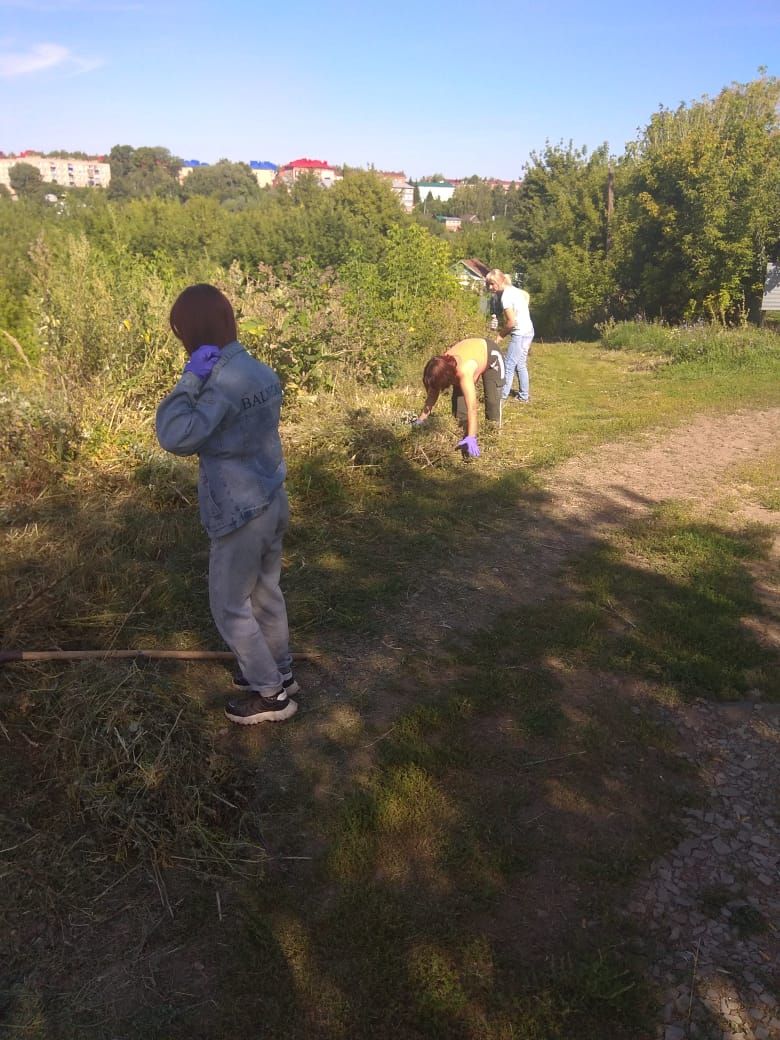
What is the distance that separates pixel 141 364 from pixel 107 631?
13.4ft

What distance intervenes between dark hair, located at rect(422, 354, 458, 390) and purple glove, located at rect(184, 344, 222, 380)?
4549 millimetres

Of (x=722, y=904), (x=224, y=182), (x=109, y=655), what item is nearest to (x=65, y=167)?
(x=224, y=182)

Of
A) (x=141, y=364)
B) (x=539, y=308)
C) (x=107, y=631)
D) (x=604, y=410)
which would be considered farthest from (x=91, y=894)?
(x=539, y=308)

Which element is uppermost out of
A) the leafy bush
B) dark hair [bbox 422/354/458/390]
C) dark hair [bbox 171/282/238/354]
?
dark hair [bbox 171/282/238/354]

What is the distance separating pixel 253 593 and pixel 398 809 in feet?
3.53

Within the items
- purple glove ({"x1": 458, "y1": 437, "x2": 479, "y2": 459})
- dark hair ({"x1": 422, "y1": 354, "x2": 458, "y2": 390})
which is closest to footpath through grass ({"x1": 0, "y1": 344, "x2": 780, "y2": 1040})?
purple glove ({"x1": 458, "y1": 437, "x2": 479, "y2": 459})

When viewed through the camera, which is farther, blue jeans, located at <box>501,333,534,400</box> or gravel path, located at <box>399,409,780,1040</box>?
blue jeans, located at <box>501,333,534,400</box>

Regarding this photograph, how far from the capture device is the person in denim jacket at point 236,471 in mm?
2660

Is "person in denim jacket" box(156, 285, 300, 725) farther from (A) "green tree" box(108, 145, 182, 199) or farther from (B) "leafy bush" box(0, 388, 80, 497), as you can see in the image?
(A) "green tree" box(108, 145, 182, 199)

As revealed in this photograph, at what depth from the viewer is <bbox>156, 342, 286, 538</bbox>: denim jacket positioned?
2.65 meters

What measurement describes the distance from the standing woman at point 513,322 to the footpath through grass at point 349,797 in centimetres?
513

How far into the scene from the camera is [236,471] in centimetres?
282

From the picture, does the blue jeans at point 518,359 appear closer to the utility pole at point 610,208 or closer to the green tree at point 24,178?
the utility pole at point 610,208

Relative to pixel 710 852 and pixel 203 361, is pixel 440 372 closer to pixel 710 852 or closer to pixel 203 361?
pixel 203 361
